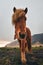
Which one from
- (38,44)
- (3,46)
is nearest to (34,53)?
(38,44)

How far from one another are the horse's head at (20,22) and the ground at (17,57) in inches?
10.5

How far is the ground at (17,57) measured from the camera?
1749 mm

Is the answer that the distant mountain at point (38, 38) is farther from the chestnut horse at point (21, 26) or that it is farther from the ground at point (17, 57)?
the chestnut horse at point (21, 26)

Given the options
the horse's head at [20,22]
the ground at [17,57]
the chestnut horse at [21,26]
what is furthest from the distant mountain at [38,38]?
the horse's head at [20,22]

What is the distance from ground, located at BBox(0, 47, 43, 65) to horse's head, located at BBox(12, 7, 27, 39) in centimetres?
27

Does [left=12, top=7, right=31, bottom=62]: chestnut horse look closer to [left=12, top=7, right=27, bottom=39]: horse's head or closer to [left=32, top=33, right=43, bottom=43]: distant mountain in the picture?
[left=12, top=7, right=27, bottom=39]: horse's head

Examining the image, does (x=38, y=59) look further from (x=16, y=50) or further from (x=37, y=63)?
(x=16, y=50)

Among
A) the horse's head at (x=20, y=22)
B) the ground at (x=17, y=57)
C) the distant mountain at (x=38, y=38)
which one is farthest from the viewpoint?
the distant mountain at (x=38, y=38)

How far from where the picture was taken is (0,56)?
6.05 feet

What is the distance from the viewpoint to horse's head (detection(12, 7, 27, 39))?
1.55 metres

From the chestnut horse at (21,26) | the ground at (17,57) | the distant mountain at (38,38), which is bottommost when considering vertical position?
the ground at (17,57)

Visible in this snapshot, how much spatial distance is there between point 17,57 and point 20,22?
12.6 inches

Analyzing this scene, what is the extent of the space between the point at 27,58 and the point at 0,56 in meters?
0.24

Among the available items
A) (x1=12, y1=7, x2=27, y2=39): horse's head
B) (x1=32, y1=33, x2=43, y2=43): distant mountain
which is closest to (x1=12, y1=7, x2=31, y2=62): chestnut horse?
(x1=12, y1=7, x2=27, y2=39): horse's head
